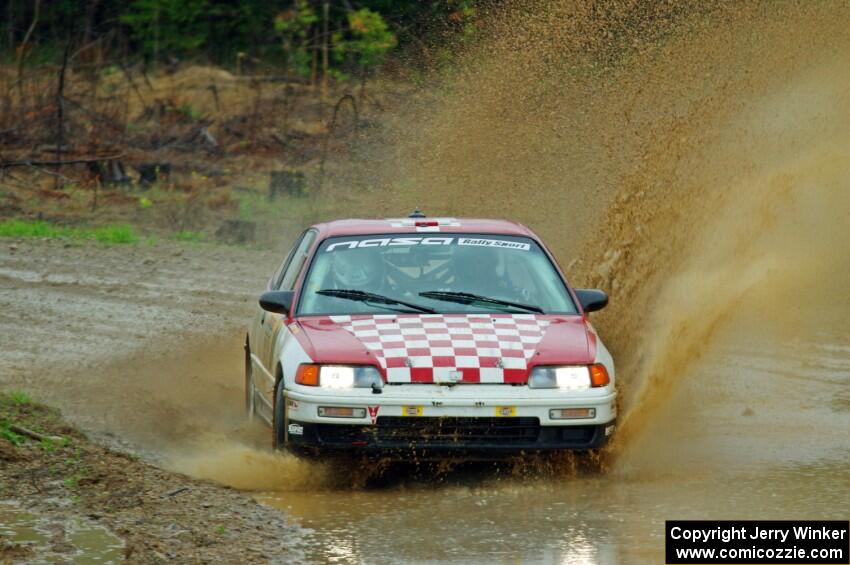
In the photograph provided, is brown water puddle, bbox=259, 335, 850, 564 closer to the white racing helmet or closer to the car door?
the car door

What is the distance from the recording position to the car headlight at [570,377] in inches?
293

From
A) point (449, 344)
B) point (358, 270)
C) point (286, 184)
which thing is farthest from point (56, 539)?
point (286, 184)

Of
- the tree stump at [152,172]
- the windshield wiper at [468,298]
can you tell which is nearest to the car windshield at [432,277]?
the windshield wiper at [468,298]

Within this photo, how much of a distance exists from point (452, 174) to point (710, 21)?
3602 millimetres

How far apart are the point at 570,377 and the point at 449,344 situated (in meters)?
0.64

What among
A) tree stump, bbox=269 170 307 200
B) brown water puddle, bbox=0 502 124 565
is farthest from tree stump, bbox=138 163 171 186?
brown water puddle, bbox=0 502 124 565

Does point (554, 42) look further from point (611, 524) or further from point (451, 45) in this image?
point (611, 524)

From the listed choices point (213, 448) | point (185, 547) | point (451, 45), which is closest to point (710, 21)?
point (451, 45)

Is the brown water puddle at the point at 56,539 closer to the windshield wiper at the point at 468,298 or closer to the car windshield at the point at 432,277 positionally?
the car windshield at the point at 432,277

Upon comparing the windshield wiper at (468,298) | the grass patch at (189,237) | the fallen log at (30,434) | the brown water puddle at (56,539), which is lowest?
the grass patch at (189,237)

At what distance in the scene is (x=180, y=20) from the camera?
111 ft

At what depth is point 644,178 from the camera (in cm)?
1262

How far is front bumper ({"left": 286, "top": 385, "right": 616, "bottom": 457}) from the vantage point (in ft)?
23.8

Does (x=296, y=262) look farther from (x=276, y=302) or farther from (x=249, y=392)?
(x=276, y=302)
